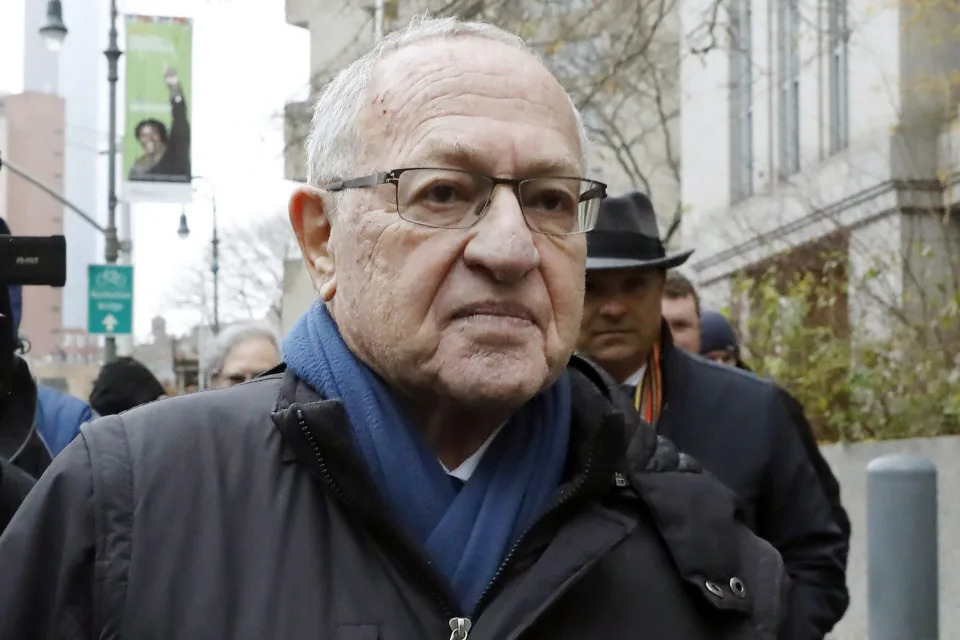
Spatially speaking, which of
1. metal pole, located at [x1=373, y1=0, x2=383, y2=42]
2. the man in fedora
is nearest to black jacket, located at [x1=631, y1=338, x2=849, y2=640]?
the man in fedora

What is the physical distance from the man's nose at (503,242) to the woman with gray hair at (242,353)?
4.89 m

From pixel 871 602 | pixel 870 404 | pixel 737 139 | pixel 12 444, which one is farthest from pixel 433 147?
pixel 737 139

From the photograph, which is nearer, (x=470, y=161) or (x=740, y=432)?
(x=470, y=161)

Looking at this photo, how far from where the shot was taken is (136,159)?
2094 cm

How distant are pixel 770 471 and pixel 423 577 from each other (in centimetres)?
238

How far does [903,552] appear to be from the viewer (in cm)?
582

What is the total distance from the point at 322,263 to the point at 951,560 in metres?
6.53

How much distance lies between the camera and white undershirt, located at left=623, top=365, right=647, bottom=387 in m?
4.60

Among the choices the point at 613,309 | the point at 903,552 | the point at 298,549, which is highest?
the point at 613,309

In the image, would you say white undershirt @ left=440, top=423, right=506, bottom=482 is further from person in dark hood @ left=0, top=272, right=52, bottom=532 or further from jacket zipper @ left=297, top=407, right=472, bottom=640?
person in dark hood @ left=0, top=272, right=52, bottom=532

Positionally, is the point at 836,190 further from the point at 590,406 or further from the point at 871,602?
the point at 590,406

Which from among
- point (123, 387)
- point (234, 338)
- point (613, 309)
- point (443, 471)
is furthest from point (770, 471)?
point (123, 387)

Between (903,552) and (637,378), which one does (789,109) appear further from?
(637,378)

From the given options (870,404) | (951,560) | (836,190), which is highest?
(836,190)
